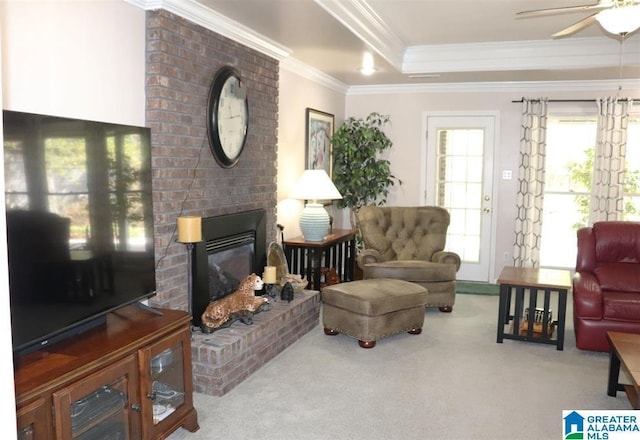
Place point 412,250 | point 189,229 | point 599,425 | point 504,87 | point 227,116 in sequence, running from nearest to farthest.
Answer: point 599,425 < point 189,229 < point 227,116 < point 412,250 < point 504,87

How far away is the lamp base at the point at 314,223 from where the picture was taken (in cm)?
481

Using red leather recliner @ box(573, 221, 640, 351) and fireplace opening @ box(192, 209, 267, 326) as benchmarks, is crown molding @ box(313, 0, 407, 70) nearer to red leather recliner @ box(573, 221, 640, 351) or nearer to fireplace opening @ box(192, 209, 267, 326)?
fireplace opening @ box(192, 209, 267, 326)

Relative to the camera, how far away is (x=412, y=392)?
3.22 meters

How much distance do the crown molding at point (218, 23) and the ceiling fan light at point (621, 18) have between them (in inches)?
87.2

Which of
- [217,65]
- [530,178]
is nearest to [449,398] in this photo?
[217,65]

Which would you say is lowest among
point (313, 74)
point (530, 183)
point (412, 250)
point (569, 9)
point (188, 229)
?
point (412, 250)

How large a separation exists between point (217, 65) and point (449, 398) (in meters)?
2.57

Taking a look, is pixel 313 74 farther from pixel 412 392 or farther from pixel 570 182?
pixel 412 392

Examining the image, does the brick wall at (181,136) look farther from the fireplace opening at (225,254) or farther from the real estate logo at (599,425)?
the real estate logo at (599,425)

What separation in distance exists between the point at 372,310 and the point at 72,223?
2316 millimetres

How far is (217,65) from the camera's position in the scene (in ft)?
11.8

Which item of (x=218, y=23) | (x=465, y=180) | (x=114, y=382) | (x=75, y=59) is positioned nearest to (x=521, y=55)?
(x=465, y=180)

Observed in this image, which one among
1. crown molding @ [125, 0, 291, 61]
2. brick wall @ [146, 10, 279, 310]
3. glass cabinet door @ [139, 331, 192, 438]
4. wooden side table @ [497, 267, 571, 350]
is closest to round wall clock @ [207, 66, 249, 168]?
brick wall @ [146, 10, 279, 310]

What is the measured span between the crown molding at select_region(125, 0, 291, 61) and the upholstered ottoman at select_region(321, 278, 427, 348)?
6.37 feet
